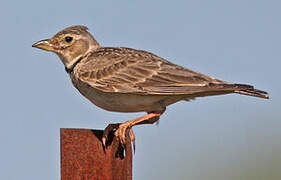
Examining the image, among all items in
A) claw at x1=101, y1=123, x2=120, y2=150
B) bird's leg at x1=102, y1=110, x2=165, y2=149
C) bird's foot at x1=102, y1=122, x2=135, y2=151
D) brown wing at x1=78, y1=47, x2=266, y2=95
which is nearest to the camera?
claw at x1=101, y1=123, x2=120, y2=150

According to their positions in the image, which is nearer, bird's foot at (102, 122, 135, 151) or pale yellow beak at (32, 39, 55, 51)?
bird's foot at (102, 122, 135, 151)

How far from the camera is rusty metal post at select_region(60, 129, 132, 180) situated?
614 centimetres

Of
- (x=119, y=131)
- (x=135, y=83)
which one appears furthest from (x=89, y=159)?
(x=135, y=83)

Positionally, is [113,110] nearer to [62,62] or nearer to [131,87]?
[131,87]

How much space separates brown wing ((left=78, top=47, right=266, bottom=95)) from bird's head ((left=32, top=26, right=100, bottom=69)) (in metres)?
0.38

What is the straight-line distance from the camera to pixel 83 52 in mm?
10320

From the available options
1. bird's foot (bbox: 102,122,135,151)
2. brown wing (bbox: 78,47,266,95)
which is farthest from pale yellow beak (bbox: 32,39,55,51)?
bird's foot (bbox: 102,122,135,151)

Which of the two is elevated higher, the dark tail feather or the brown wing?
the brown wing

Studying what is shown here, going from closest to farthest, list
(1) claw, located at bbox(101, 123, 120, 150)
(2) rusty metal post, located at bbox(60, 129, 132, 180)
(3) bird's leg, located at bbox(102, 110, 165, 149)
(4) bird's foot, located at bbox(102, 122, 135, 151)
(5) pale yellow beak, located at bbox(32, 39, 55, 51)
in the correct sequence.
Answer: (2) rusty metal post, located at bbox(60, 129, 132, 180)
(1) claw, located at bbox(101, 123, 120, 150)
(4) bird's foot, located at bbox(102, 122, 135, 151)
(3) bird's leg, located at bbox(102, 110, 165, 149)
(5) pale yellow beak, located at bbox(32, 39, 55, 51)

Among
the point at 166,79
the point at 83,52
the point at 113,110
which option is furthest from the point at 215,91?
the point at 83,52

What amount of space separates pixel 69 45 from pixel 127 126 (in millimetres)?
2974

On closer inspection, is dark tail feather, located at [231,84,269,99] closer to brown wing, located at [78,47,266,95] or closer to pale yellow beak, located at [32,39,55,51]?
brown wing, located at [78,47,266,95]

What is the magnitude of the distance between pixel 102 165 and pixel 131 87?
2712mm

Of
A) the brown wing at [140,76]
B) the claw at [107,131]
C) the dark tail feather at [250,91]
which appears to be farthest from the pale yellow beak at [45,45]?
the dark tail feather at [250,91]
